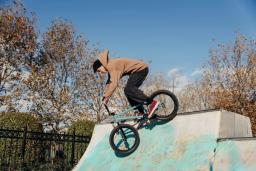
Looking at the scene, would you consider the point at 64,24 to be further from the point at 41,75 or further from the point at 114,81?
the point at 114,81

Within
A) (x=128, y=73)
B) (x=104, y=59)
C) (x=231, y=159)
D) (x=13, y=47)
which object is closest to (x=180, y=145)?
(x=231, y=159)

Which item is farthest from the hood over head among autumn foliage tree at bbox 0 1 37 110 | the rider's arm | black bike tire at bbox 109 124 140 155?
autumn foliage tree at bbox 0 1 37 110

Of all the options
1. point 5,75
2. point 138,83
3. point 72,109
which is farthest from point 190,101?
point 138,83

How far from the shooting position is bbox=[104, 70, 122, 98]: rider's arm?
6.77 metres

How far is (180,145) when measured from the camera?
6.03m

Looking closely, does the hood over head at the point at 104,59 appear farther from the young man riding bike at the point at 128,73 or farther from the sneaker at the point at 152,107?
the sneaker at the point at 152,107

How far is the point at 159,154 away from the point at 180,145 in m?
0.47

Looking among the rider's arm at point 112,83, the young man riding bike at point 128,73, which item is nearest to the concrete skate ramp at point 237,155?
the young man riding bike at point 128,73

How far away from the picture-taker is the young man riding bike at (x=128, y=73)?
6.87m

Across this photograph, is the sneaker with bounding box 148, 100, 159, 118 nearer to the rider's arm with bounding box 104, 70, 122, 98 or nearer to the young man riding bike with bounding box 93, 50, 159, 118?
the young man riding bike with bounding box 93, 50, 159, 118

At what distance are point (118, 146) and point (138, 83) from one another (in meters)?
1.50

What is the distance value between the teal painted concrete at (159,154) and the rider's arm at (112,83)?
1204 mm

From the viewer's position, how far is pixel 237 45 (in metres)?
25.4

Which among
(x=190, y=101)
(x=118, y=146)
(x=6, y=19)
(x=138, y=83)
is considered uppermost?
(x=6, y=19)
